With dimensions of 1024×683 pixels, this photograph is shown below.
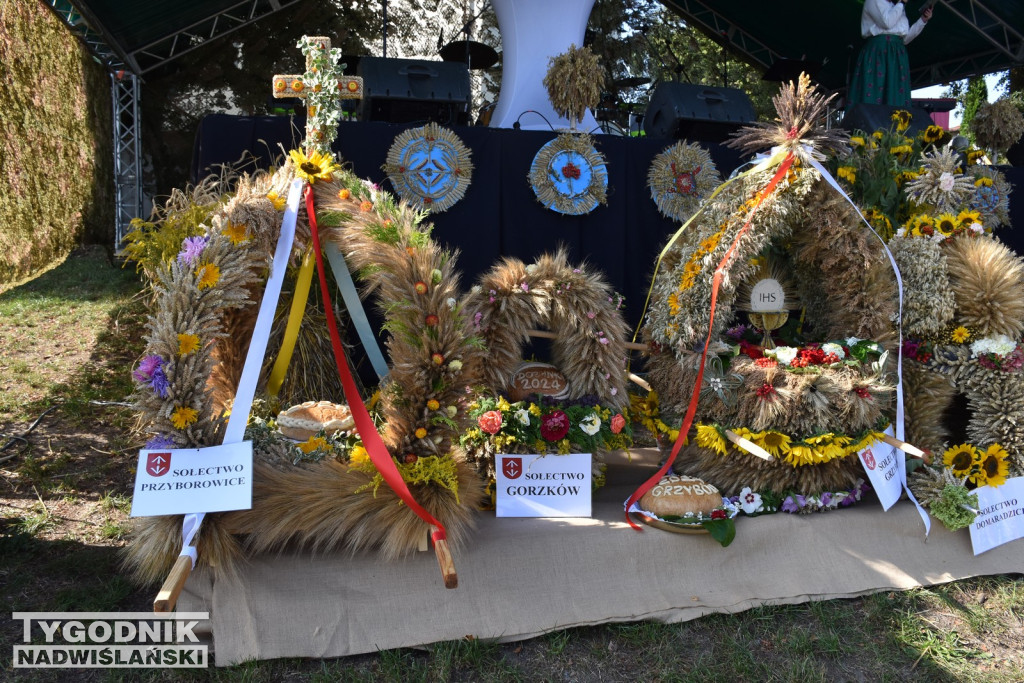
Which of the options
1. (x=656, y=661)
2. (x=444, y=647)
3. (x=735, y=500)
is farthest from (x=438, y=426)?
(x=735, y=500)

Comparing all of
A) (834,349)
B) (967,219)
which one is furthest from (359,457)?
(967,219)

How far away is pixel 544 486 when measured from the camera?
2.32 m

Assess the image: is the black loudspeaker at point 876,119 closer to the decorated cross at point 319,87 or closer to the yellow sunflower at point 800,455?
the yellow sunflower at point 800,455

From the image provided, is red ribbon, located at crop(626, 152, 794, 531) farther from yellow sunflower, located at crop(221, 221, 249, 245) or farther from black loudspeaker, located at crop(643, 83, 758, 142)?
black loudspeaker, located at crop(643, 83, 758, 142)

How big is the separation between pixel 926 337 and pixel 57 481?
3445mm

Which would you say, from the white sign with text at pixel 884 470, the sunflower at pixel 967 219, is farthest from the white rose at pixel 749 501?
the sunflower at pixel 967 219

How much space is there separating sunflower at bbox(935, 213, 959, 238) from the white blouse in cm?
328

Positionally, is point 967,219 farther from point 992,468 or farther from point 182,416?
point 182,416

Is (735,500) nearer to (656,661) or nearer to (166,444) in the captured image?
(656,661)

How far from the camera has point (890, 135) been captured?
131 inches

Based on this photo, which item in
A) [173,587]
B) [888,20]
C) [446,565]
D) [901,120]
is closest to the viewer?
[173,587]

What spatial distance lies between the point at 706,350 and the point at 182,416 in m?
1.59

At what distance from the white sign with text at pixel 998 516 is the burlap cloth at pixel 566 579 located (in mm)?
41

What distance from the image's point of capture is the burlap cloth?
6.45 ft
